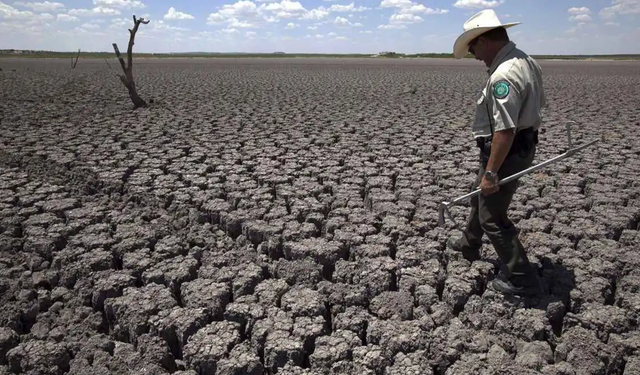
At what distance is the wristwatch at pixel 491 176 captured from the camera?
7.84ft

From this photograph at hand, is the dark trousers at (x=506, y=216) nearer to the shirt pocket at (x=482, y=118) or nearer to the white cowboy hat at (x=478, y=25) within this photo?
the shirt pocket at (x=482, y=118)

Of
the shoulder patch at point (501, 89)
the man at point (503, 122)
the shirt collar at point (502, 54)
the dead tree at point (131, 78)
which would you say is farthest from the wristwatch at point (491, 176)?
the dead tree at point (131, 78)

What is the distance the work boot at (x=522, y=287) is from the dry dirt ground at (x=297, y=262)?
0.06m

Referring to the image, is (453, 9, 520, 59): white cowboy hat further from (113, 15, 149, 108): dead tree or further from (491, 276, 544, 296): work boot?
(113, 15, 149, 108): dead tree

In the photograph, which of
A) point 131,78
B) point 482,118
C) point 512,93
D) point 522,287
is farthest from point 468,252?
point 131,78

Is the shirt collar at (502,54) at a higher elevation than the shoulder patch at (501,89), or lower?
higher

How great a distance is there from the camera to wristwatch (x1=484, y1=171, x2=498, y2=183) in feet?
7.84

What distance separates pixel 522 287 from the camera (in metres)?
2.64

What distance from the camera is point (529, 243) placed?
338 centimetres

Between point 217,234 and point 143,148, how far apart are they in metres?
3.15

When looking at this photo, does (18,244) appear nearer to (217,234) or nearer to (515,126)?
(217,234)

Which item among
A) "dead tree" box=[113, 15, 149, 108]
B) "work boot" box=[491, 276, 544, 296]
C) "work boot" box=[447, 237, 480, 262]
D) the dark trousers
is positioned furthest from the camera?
"dead tree" box=[113, 15, 149, 108]

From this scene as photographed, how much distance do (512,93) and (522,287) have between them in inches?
44.4

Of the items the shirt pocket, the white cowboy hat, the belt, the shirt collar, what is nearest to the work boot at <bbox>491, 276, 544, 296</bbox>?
the belt
